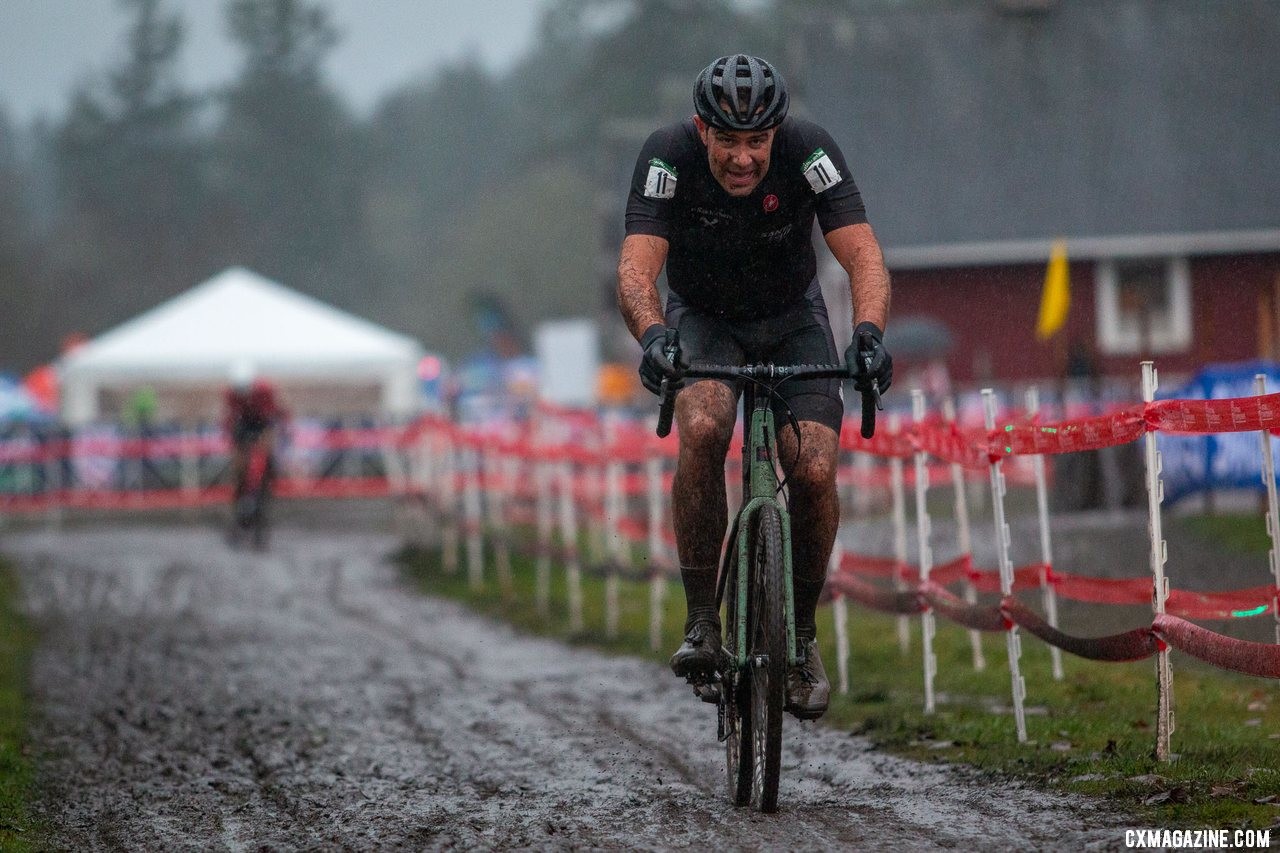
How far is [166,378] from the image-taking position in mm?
34344

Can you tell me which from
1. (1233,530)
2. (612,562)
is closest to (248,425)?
(612,562)

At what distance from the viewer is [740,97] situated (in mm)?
6117

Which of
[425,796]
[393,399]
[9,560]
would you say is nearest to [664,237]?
[425,796]

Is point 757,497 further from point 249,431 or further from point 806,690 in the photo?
point 249,431

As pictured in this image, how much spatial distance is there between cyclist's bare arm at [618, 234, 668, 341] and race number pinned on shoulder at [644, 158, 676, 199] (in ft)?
0.48

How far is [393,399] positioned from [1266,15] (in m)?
19.9

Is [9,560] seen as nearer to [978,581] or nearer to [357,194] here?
[978,581]

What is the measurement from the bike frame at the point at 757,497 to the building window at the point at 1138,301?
1257 inches

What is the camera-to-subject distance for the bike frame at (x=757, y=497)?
19.7ft

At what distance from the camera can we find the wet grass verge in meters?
5.98

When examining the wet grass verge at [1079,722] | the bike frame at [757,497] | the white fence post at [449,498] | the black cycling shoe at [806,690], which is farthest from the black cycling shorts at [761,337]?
the white fence post at [449,498]

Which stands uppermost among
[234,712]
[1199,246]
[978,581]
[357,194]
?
[357,194]

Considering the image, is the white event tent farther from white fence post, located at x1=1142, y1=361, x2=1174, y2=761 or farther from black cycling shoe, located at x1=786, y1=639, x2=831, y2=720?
black cycling shoe, located at x1=786, y1=639, x2=831, y2=720

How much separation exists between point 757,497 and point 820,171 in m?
1.14
